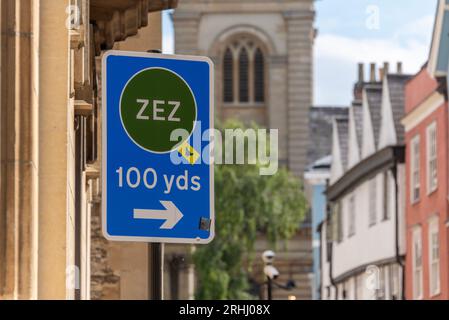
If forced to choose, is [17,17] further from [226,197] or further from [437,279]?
[226,197]

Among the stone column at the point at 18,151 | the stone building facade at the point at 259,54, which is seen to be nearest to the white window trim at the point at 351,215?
the stone column at the point at 18,151

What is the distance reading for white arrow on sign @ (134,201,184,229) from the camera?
10.4m

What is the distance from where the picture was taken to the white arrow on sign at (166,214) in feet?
34.0

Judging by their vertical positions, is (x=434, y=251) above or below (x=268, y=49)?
below

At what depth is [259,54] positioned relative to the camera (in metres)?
119

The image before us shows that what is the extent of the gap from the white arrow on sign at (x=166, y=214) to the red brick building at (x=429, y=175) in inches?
1391

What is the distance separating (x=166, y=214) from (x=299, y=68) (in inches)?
4248

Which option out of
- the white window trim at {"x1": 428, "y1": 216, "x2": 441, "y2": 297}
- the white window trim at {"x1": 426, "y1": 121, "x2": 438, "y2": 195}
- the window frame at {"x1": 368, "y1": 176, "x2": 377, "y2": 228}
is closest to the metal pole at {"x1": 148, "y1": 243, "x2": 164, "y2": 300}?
the white window trim at {"x1": 428, "y1": 216, "x2": 441, "y2": 297}

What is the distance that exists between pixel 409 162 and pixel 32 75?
4116cm

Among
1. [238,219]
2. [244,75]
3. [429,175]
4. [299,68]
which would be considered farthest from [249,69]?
[429,175]

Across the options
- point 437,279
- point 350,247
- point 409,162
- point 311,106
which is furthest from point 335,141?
point 311,106

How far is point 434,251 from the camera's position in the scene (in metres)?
48.5

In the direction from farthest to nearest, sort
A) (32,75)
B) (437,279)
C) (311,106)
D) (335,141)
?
(311,106) → (335,141) → (437,279) → (32,75)
